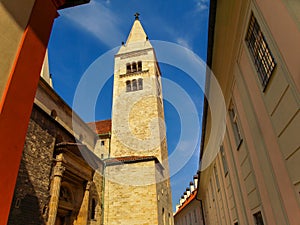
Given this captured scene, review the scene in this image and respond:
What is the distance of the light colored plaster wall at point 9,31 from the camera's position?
11.5 ft

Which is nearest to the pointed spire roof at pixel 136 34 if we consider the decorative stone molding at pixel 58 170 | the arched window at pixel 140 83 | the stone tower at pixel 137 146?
the stone tower at pixel 137 146

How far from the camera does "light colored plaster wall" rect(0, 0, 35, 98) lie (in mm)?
3498

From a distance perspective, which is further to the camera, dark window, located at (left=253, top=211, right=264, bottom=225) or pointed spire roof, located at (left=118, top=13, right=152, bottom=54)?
pointed spire roof, located at (left=118, top=13, right=152, bottom=54)

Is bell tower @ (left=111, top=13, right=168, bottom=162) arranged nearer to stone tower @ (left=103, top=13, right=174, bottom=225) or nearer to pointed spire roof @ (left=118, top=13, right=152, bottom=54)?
stone tower @ (left=103, top=13, right=174, bottom=225)

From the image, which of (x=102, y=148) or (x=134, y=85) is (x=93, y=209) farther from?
(x=134, y=85)

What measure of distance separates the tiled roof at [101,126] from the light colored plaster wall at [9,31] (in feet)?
71.9

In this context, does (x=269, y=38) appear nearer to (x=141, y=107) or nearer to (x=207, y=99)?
(x=207, y=99)

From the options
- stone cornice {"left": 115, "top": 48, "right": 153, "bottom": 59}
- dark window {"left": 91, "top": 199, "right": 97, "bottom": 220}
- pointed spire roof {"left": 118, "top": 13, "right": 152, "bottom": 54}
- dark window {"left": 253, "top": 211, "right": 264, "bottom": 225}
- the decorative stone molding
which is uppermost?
pointed spire roof {"left": 118, "top": 13, "right": 152, "bottom": 54}

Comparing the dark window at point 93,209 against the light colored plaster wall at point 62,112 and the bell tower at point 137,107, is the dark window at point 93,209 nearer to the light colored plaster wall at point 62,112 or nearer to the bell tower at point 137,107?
the light colored plaster wall at point 62,112

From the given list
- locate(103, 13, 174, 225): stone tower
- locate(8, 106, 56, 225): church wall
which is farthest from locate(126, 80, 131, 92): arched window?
locate(8, 106, 56, 225): church wall

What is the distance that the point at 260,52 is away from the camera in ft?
13.5

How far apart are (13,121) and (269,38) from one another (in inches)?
169

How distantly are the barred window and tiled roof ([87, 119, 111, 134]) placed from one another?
2234cm

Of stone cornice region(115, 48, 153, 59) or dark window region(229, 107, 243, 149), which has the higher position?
stone cornice region(115, 48, 153, 59)
